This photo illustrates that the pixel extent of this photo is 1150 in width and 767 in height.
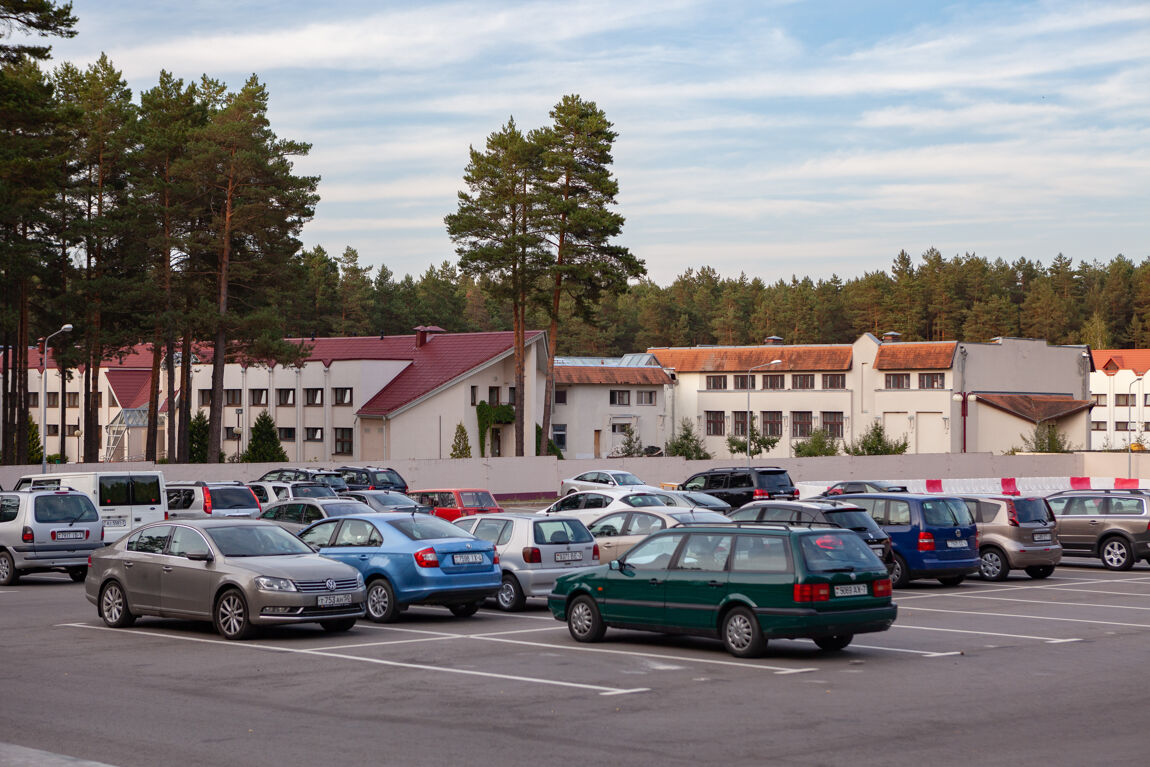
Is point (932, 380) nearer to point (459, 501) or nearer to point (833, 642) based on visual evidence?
point (459, 501)

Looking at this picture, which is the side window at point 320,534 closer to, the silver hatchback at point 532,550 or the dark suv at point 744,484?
the silver hatchback at point 532,550

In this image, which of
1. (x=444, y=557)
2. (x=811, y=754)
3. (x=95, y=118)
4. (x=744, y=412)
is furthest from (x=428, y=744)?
(x=744, y=412)

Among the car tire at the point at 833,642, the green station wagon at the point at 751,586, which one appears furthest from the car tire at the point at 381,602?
the car tire at the point at 833,642

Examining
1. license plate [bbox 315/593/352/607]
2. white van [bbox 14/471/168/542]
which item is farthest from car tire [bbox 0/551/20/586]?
license plate [bbox 315/593/352/607]

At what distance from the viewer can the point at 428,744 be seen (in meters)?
9.88

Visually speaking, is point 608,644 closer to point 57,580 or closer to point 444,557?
point 444,557

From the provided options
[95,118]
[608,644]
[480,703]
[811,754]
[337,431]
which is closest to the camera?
[811,754]

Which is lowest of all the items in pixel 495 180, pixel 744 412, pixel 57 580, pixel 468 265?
pixel 57 580

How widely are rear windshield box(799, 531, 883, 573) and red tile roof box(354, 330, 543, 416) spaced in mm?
57925

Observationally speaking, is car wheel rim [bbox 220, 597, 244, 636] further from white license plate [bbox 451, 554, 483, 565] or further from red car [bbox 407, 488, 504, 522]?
red car [bbox 407, 488, 504, 522]

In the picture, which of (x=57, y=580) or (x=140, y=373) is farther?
(x=140, y=373)

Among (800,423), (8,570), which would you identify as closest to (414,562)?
(8,570)

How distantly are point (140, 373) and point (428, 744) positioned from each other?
87709 mm

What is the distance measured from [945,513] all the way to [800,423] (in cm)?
6769
